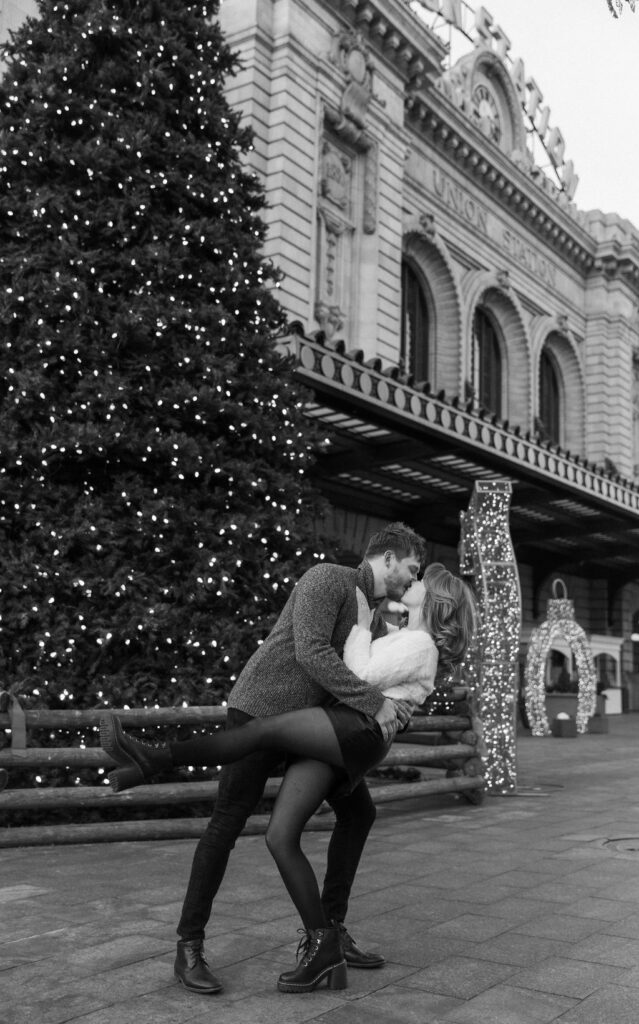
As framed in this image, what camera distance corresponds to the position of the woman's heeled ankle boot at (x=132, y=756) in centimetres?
373

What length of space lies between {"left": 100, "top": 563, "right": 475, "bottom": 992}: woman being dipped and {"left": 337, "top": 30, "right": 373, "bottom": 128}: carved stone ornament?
21.4m

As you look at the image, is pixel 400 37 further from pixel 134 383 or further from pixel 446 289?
pixel 134 383

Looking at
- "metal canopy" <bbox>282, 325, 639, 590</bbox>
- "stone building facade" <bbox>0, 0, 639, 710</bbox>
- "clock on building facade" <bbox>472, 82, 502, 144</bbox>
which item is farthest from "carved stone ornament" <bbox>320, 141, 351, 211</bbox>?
"clock on building facade" <bbox>472, 82, 502, 144</bbox>

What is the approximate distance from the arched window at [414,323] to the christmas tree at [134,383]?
1912 cm

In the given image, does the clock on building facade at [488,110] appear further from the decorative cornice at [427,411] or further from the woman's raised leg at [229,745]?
the woman's raised leg at [229,745]

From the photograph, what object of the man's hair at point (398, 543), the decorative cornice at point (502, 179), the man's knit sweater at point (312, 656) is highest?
the decorative cornice at point (502, 179)

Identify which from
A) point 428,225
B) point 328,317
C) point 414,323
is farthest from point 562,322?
point 328,317

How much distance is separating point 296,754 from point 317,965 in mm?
797

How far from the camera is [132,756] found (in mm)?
3750

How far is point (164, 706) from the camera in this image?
7.96 m

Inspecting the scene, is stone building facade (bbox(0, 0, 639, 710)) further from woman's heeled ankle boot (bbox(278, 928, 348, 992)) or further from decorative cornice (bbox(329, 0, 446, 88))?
woman's heeled ankle boot (bbox(278, 928, 348, 992))

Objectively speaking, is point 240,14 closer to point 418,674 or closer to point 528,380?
point 528,380

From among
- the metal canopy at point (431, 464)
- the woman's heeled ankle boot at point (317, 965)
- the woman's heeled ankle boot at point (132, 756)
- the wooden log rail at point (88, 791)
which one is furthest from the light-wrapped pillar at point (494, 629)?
the woman's heeled ankle boot at point (132, 756)

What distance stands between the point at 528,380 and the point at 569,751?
59.9ft
